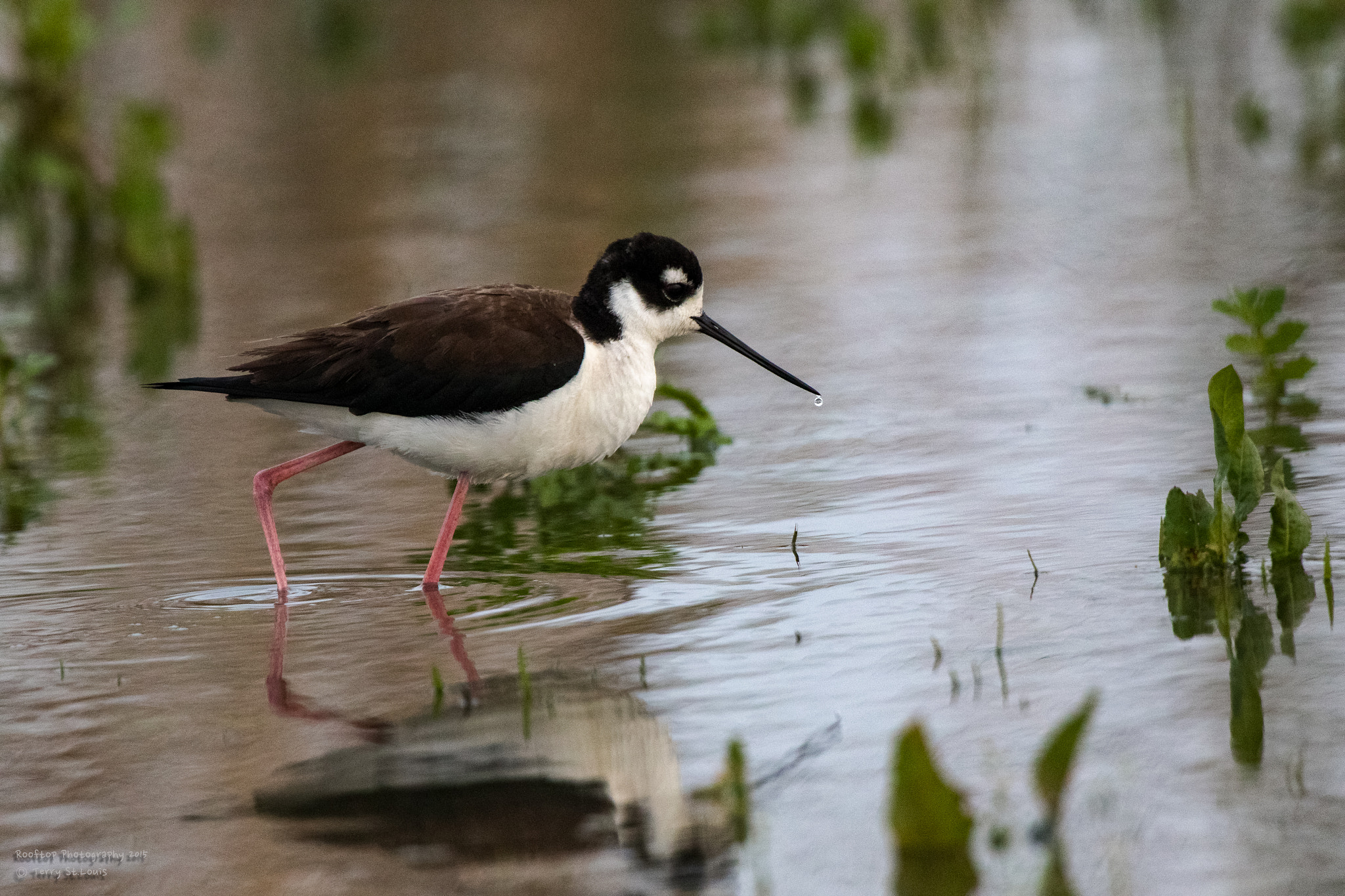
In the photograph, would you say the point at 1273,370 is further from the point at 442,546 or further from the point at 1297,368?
the point at 442,546

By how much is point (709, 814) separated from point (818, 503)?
272cm

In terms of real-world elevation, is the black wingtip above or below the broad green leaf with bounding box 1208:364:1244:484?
above

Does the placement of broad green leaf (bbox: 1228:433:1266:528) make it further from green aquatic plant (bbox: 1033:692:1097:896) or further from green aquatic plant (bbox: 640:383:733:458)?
green aquatic plant (bbox: 640:383:733:458)

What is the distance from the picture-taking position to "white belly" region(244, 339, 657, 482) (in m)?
5.74

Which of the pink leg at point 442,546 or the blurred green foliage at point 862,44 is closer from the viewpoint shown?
the pink leg at point 442,546

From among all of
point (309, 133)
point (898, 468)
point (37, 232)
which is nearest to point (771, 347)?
point (898, 468)

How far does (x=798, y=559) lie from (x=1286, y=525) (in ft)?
4.87

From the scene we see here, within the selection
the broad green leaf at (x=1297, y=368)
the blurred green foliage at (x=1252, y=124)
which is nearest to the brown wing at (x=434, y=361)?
→ the broad green leaf at (x=1297, y=368)

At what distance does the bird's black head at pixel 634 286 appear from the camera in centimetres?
600

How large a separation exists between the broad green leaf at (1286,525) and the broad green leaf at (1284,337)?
1.74 meters

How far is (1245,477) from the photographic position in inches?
202

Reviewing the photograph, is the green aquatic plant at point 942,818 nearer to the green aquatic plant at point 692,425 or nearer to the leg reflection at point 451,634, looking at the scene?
the leg reflection at point 451,634

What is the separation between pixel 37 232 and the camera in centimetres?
1334

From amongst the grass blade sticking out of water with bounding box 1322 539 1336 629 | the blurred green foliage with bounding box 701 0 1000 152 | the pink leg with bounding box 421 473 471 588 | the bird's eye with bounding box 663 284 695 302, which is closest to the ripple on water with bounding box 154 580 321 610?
the pink leg with bounding box 421 473 471 588
